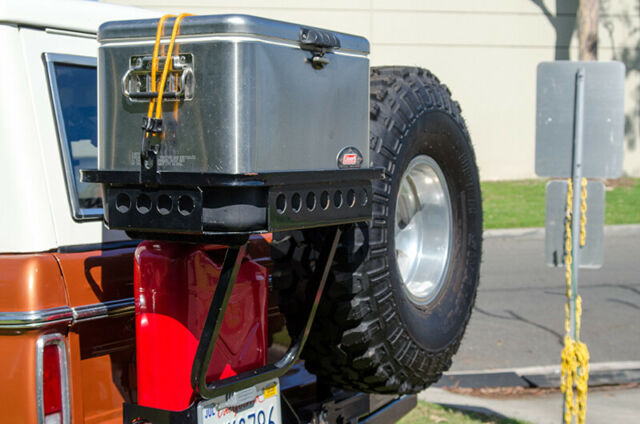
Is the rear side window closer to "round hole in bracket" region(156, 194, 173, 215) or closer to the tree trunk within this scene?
"round hole in bracket" region(156, 194, 173, 215)

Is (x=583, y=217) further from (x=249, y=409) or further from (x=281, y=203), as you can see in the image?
(x=281, y=203)

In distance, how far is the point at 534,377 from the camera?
19.7 feet

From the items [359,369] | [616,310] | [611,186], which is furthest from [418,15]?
[359,369]

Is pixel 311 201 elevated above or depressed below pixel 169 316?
above

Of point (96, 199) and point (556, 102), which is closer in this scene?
point (96, 199)

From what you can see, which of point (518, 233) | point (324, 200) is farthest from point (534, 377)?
point (518, 233)

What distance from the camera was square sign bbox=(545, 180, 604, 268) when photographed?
4.25m

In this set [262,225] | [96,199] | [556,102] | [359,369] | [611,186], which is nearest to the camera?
[262,225]

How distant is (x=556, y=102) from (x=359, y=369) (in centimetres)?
194

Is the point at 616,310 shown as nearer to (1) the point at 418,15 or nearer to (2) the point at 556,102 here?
(2) the point at 556,102

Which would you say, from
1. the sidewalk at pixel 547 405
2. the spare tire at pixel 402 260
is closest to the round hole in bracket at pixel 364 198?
the spare tire at pixel 402 260

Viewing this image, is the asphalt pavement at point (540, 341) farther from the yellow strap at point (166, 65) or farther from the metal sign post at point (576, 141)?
the yellow strap at point (166, 65)

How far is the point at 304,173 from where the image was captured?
7.77ft

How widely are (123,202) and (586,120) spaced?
269 centimetres
